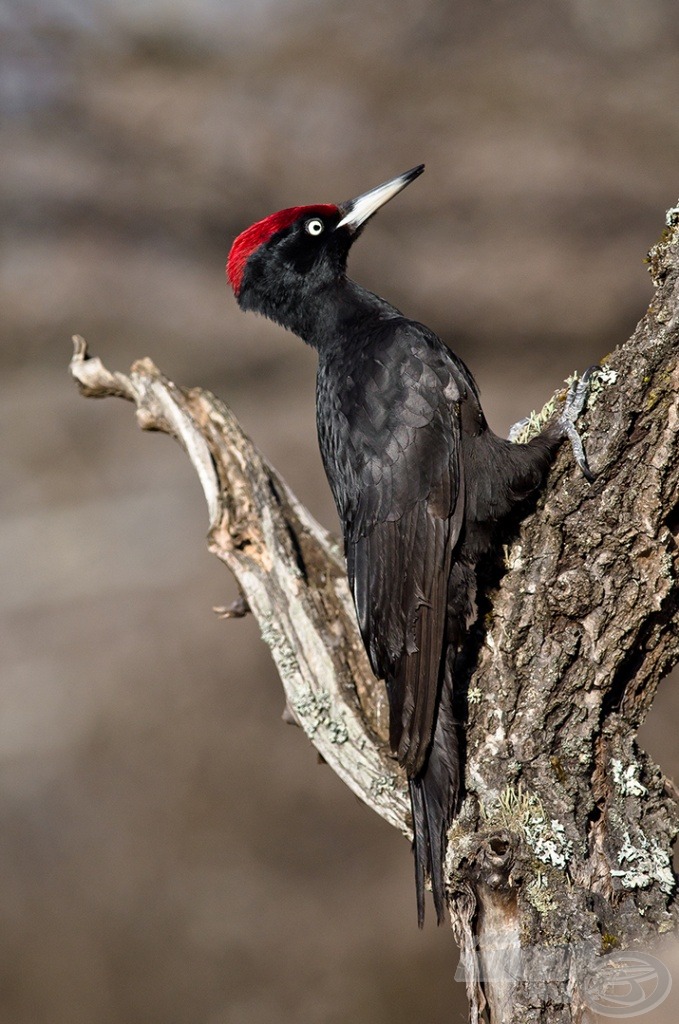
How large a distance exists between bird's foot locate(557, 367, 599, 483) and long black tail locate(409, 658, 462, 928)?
2.59ft

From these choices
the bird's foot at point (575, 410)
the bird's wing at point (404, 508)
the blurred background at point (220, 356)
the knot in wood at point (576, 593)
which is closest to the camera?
the knot in wood at point (576, 593)

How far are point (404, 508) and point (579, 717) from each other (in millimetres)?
A: 760

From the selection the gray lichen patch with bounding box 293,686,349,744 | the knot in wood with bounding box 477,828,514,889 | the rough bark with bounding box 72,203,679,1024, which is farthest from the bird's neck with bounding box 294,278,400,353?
the knot in wood with bounding box 477,828,514,889

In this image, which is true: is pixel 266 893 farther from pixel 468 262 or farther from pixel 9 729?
pixel 468 262

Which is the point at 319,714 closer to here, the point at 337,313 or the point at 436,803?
the point at 436,803

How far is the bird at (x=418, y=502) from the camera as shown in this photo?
2523 mm

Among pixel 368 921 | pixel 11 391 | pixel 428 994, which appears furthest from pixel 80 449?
pixel 428 994

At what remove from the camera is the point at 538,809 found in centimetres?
231

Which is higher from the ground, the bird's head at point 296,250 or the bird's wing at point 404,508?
the bird's head at point 296,250

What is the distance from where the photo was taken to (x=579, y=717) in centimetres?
243

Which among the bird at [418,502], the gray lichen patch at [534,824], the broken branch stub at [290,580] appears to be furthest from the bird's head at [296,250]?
the gray lichen patch at [534,824]

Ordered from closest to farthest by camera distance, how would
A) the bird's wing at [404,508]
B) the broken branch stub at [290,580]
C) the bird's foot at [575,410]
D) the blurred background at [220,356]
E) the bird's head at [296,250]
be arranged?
the bird's foot at [575,410], the bird's wing at [404,508], the broken branch stub at [290,580], the bird's head at [296,250], the blurred background at [220,356]

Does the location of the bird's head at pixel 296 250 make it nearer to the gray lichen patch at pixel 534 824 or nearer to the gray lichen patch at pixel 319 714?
the gray lichen patch at pixel 319 714

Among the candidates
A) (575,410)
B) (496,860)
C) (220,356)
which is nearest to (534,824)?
(496,860)
